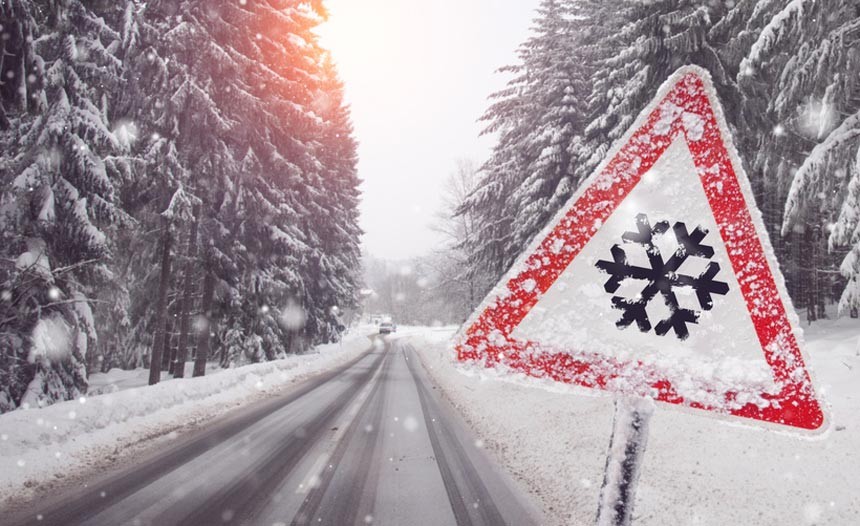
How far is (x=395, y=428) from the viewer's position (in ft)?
25.9

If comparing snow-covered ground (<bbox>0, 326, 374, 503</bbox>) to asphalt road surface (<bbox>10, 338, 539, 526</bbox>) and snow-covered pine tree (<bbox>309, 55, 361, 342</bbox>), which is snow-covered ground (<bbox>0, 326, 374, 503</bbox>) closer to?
asphalt road surface (<bbox>10, 338, 539, 526</bbox>)

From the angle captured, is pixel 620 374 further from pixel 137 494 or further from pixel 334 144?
pixel 334 144

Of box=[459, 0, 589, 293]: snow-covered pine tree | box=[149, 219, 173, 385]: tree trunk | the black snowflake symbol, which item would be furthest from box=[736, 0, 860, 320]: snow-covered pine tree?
box=[149, 219, 173, 385]: tree trunk

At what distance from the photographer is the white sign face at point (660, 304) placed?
1.53 meters

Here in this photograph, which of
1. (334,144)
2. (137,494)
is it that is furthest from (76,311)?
(334,144)

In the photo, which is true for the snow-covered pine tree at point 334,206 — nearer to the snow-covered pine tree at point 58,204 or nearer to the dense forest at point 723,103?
the dense forest at point 723,103

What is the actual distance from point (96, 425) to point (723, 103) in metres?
15.0

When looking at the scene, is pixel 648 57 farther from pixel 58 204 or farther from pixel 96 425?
pixel 58 204

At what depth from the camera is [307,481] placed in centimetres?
497

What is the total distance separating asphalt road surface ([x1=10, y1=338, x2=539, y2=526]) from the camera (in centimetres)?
407

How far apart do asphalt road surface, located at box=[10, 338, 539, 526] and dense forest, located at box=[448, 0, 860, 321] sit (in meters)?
6.60

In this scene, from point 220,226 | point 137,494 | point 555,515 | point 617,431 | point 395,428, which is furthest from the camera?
point 220,226

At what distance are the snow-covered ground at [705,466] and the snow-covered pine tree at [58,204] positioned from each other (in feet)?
31.6

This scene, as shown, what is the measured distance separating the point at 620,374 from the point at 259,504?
408 cm
